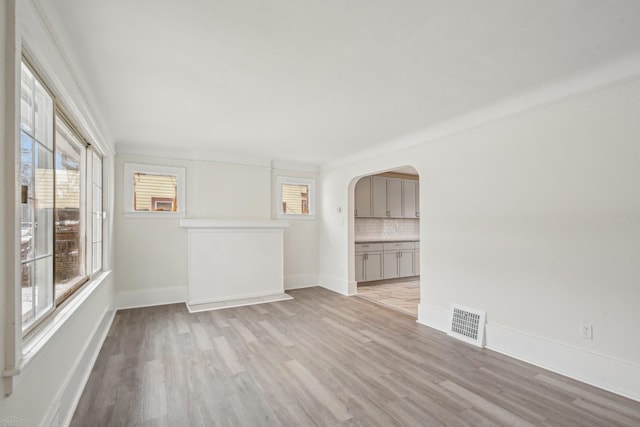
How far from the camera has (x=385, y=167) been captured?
4.65 m

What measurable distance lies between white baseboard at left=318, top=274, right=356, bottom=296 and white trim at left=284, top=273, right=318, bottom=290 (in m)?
0.15

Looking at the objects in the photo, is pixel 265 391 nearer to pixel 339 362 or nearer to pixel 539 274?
pixel 339 362

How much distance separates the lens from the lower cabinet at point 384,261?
20.4 feet

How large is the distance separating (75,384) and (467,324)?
11.6 ft

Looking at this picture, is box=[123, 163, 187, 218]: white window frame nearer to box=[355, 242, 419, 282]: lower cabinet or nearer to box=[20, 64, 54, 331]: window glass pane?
box=[20, 64, 54, 331]: window glass pane

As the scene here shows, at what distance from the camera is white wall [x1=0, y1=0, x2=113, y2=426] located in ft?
3.89

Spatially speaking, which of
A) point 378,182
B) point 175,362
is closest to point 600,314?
point 175,362

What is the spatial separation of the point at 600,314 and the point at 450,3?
2.55 m

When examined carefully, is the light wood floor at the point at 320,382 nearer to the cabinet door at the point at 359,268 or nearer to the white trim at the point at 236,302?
the white trim at the point at 236,302

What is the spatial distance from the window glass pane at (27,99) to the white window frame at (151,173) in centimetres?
313

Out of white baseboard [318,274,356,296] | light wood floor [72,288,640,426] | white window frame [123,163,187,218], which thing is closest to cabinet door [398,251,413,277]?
white baseboard [318,274,356,296]

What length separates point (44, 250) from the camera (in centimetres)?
187

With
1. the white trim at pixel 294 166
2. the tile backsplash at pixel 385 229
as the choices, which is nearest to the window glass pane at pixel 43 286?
the white trim at pixel 294 166

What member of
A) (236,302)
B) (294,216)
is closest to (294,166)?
(294,216)
